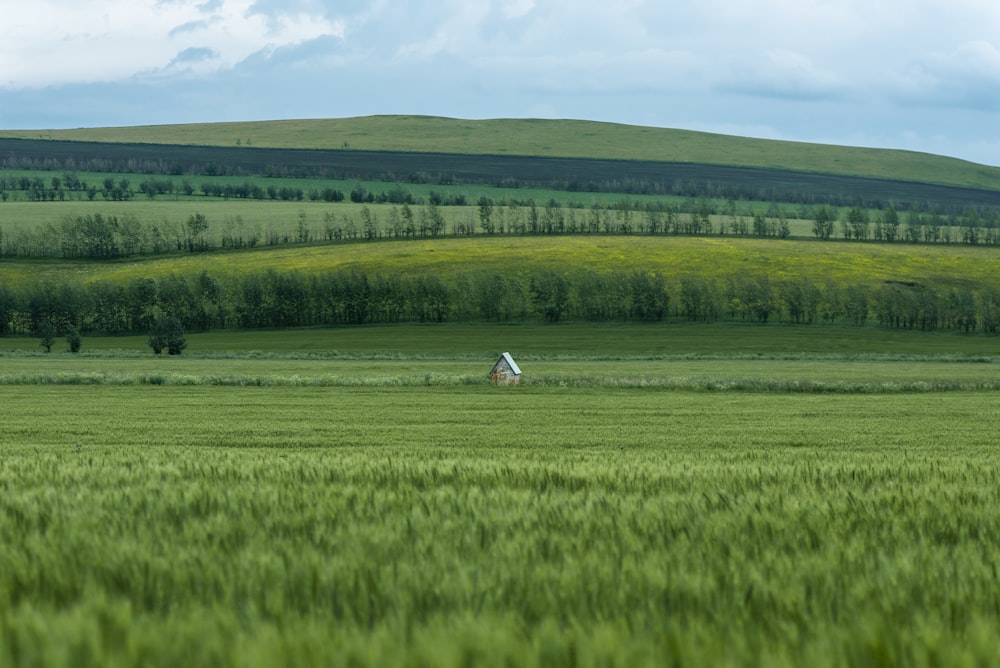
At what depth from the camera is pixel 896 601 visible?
4.05 meters

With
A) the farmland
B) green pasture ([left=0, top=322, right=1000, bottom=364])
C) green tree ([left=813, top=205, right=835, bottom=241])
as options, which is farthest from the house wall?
green tree ([left=813, top=205, right=835, bottom=241])

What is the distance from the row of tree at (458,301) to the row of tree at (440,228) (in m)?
46.9

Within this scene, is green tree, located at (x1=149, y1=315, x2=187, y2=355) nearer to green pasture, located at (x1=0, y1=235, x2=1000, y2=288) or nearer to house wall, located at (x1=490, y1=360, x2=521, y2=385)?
house wall, located at (x1=490, y1=360, x2=521, y2=385)

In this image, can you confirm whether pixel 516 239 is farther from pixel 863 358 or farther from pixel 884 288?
pixel 863 358

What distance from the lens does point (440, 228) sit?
575ft

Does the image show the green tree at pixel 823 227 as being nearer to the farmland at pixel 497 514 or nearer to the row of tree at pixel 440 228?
the row of tree at pixel 440 228

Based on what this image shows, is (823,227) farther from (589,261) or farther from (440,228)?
(440,228)

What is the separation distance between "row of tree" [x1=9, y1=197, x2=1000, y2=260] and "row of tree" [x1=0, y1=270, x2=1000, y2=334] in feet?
154

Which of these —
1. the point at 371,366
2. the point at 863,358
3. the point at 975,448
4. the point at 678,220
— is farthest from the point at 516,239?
the point at 975,448

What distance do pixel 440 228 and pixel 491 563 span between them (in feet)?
565

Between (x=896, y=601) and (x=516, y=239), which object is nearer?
(x=896, y=601)

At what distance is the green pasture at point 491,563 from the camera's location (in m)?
3.26

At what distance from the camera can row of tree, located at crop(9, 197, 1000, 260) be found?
158 m

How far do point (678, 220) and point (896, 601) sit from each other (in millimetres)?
190018
